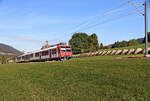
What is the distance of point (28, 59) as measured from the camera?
5312 centimetres

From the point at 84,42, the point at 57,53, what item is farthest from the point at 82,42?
the point at 57,53

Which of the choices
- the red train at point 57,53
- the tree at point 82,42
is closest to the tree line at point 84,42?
the tree at point 82,42

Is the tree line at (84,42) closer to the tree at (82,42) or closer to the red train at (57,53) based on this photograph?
the tree at (82,42)

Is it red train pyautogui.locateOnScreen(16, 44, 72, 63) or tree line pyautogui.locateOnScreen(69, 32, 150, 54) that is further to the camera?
tree line pyautogui.locateOnScreen(69, 32, 150, 54)

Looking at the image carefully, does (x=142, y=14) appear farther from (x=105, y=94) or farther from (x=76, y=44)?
(x=76, y=44)

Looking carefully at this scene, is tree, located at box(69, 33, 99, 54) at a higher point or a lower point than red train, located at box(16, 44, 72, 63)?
higher

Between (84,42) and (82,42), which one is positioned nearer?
(82,42)

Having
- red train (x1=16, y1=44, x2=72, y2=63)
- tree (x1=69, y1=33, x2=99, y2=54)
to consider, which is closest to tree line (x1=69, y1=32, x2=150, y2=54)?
tree (x1=69, y1=33, x2=99, y2=54)

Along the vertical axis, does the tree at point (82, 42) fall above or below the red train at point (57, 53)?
above

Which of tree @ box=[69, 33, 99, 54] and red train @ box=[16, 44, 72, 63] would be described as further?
tree @ box=[69, 33, 99, 54]

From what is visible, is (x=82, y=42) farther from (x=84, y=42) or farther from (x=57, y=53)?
(x=57, y=53)

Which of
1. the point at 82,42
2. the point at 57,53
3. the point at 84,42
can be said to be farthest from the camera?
the point at 84,42

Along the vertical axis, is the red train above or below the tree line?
below

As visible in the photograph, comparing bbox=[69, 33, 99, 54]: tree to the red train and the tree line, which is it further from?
the red train
